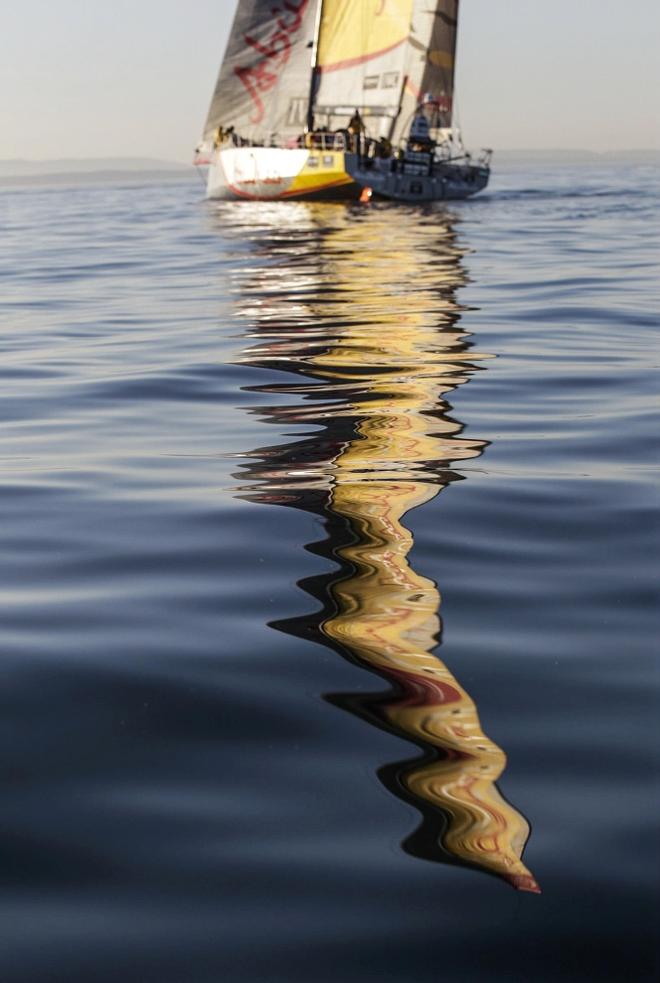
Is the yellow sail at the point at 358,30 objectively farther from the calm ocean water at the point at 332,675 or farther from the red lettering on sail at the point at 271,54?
the calm ocean water at the point at 332,675

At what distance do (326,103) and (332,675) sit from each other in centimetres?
4270

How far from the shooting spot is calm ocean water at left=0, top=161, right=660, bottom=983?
209cm

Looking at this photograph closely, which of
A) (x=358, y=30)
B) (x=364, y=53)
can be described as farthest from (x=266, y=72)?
(x=364, y=53)

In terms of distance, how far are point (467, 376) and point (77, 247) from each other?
62.1ft

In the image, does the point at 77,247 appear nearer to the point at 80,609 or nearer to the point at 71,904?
the point at 80,609

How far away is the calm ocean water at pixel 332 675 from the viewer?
2.09 metres

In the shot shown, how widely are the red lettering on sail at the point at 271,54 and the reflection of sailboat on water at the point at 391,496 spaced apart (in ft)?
111

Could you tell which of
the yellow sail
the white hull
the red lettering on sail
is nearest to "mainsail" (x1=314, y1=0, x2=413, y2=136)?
the yellow sail

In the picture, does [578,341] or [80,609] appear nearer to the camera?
[80,609]

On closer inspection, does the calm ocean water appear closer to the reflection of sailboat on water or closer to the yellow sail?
the reflection of sailboat on water

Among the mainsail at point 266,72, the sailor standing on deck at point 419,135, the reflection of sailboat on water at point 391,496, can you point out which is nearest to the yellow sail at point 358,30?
the mainsail at point 266,72

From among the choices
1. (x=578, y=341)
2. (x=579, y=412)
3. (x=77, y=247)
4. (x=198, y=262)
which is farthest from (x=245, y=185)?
(x=579, y=412)

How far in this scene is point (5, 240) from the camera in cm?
2984

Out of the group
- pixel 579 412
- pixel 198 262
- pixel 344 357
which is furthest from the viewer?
pixel 198 262
